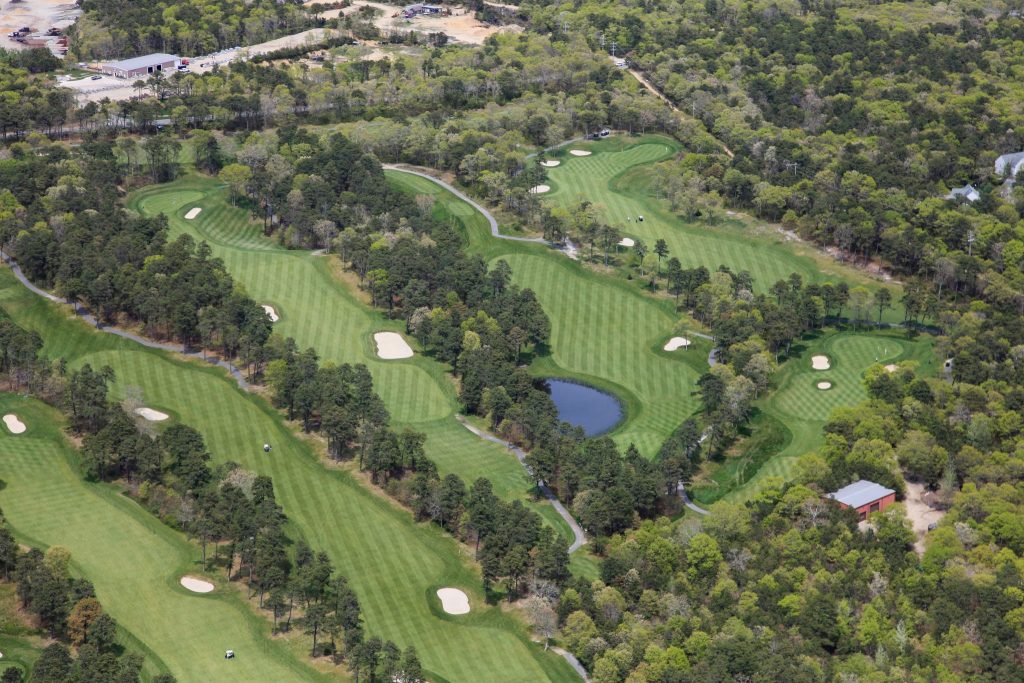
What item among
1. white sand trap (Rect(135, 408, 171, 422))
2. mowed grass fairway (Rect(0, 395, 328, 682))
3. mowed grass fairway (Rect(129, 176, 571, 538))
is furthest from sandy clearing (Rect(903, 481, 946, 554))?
white sand trap (Rect(135, 408, 171, 422))

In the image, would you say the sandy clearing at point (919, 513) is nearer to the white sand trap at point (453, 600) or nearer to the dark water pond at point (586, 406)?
the dark water pond at point (586, 406)

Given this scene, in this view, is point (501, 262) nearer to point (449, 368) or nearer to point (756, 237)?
point (449, 368)

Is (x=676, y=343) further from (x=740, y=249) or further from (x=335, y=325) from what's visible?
(x=335, y=325)

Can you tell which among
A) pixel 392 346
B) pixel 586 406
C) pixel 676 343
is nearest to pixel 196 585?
pixel 392 346

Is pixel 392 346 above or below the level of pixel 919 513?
below

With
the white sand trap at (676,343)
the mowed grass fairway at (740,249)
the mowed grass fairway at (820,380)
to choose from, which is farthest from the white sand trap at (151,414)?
the mowed grass fairway at (740,249)

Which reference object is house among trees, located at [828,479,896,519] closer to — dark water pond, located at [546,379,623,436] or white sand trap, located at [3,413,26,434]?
dark water pond, located at [546,379,623,436]
